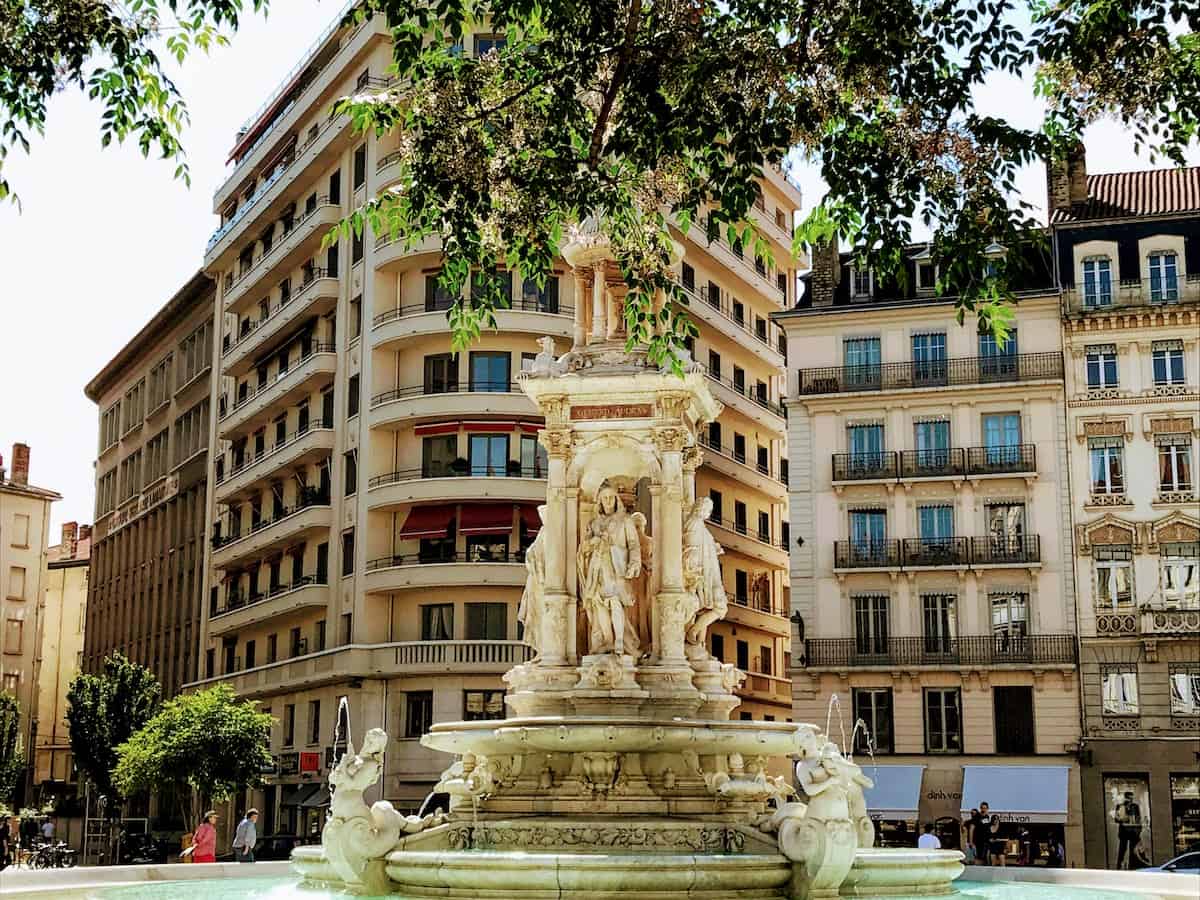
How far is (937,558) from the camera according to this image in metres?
50.6

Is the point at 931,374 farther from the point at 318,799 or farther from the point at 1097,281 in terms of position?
the point at 318,799

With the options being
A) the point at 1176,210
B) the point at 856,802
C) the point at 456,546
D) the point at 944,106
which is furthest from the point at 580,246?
the point at 1176,210

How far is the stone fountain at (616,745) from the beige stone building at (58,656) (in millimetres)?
73985

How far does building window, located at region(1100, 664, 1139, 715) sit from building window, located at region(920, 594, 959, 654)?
14.5 feet

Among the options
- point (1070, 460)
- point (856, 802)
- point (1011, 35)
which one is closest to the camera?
point (1011, 35)

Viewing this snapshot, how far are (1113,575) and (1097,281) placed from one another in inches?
363

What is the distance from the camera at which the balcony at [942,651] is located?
160ft

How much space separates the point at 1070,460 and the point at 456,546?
1884cm

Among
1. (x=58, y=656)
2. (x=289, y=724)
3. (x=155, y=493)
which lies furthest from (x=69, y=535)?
(x=289, y=724)

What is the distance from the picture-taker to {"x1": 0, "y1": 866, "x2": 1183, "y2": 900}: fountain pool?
48.8ft

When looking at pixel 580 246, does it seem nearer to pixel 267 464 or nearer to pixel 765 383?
pixel 267 464

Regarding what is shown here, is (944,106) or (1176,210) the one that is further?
(1176,210)

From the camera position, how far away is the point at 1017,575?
1962 inches

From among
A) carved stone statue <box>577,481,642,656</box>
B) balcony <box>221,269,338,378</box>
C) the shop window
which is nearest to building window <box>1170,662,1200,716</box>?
the shop window
